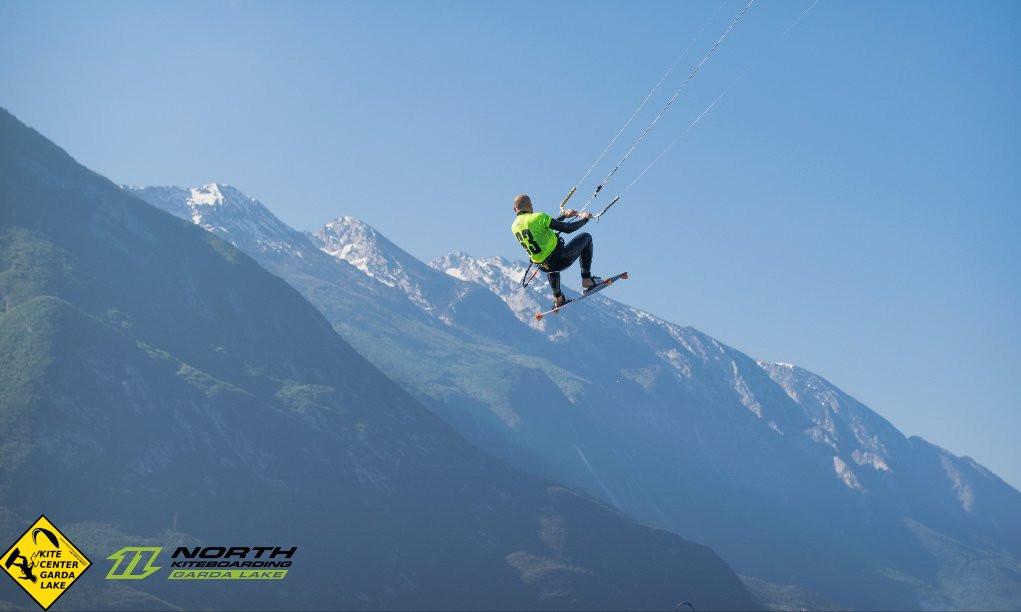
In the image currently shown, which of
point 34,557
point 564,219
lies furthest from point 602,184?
point 34,557

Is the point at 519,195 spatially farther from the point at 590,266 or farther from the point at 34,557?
the point at 34,557

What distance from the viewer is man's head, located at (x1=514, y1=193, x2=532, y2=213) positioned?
169 feet

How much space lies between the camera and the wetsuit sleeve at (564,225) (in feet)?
168

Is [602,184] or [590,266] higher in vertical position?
[602,184]

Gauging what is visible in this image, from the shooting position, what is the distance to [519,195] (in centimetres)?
5191

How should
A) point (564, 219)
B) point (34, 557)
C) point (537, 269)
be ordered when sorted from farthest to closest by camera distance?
point (34, 557)
point (537, 269)
point (564, 219)

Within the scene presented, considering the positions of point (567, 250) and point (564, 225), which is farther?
point (567, 250)

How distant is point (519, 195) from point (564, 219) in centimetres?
264

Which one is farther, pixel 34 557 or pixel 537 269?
pixel 34 557

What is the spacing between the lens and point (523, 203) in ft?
169

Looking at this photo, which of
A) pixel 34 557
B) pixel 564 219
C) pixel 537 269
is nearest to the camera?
pixel 564 219

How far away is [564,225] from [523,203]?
8.02 ft

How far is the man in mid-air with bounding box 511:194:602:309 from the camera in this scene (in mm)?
51125

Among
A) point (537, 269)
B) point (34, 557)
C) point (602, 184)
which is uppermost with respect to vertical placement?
point (602, 184)
